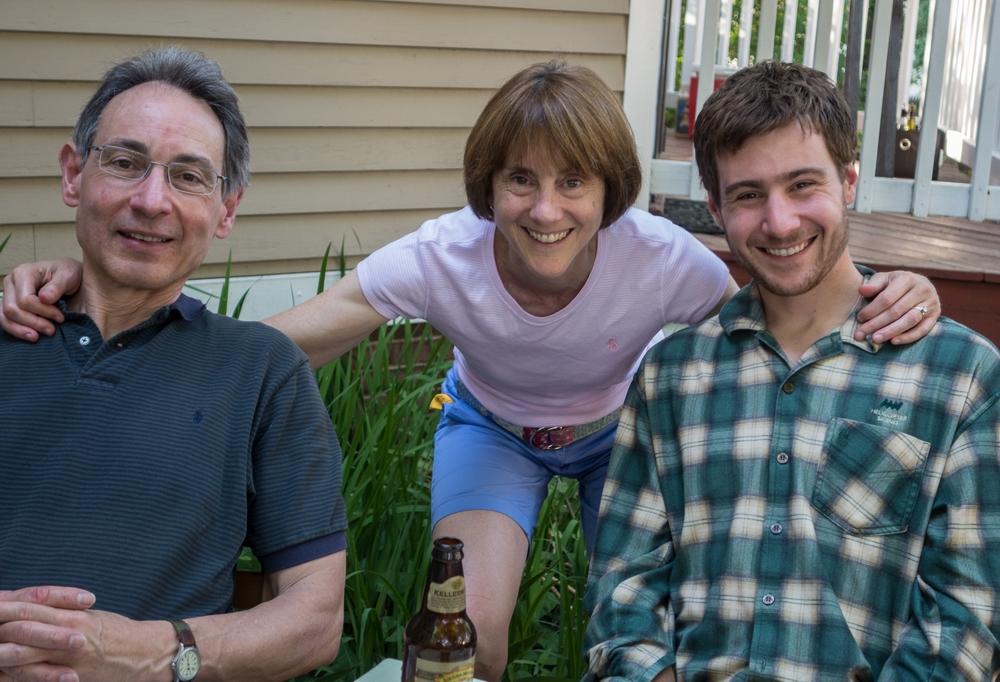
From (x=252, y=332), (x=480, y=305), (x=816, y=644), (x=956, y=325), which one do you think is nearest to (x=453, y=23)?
(x=480, y=305)

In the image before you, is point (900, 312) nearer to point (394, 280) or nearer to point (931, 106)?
point (394, 280)

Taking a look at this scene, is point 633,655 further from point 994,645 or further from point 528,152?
point 528,152

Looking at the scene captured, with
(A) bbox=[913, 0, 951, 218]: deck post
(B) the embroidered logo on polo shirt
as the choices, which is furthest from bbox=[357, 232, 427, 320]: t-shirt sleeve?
(A) bbox=[913, 0, 951, 218]: deck post

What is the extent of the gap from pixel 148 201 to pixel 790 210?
4.01 feet

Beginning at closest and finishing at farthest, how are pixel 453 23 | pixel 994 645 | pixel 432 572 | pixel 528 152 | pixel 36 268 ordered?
pixel 432 572 → pixel 994 645 → pixel 36 268 → pixel 528 152 → pixel 453 23

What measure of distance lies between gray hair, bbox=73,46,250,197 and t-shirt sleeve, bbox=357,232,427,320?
46 cm

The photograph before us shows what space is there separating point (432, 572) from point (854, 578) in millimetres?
860

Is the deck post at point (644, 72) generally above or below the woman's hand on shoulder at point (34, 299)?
above

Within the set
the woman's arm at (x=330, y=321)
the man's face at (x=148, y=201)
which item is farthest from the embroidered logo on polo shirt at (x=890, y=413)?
the man's face at (x=148, y=201)

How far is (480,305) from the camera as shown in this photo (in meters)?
2.45

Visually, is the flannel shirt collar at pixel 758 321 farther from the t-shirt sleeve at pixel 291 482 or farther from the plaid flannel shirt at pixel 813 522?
the t-shirt sleeve at pixel 291 482

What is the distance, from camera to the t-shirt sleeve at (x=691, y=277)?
244 centimetres

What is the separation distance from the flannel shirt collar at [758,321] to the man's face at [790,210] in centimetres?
8

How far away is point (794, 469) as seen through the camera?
188cm
